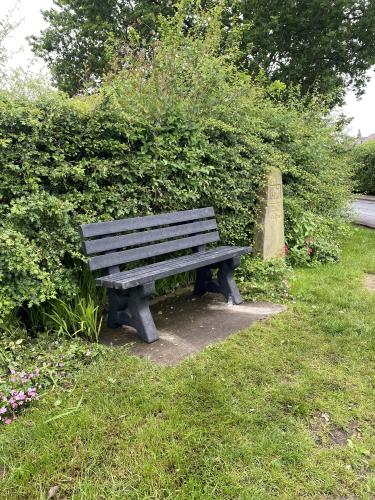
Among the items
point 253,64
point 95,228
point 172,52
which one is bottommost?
point 95,228

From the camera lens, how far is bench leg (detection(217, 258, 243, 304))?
372cm

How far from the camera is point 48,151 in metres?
2.98

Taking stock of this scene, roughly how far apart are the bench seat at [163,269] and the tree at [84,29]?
515 inches

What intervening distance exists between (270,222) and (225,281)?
146 cm

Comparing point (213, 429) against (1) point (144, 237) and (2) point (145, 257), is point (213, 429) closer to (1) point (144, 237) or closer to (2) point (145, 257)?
(2) point (145, 257)

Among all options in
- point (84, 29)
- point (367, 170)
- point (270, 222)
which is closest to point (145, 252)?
point (270, 222)

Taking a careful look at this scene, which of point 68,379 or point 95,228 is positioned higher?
point 95,228

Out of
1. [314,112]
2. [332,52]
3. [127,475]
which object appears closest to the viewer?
[127,475]

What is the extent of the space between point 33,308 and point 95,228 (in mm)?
846

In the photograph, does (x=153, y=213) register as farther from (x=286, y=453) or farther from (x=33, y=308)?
(x=286, y=453)

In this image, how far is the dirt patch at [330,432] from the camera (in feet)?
6.20

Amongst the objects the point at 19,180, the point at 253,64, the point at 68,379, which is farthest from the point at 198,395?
the point at 253,64

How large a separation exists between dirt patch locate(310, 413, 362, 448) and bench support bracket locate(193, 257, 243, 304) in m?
1.79

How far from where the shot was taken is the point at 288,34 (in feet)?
50.7
